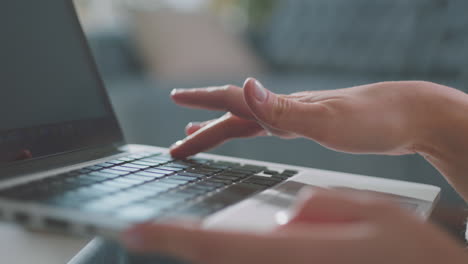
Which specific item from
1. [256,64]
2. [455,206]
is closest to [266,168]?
[455,206]

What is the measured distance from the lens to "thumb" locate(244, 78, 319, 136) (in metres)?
0.54

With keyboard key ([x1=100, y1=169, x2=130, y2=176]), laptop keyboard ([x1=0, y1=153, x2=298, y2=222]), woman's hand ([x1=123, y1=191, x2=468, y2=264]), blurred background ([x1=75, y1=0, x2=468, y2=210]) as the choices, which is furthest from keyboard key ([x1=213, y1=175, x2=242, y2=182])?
blurred background ([x1=75, y1=0, x2=468, y2=210])

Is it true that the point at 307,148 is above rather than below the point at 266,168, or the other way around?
below

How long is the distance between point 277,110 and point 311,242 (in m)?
0.27

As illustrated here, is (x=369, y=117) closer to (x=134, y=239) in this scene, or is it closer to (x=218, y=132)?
(x=218, y=132)

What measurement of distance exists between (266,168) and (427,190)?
0.21 m

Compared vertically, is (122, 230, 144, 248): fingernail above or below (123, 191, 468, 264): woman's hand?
above

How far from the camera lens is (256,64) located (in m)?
2.21

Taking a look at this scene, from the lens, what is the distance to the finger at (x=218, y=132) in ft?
2.22

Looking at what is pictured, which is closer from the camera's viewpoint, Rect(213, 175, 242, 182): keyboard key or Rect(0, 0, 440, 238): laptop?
Rect(0, 0, 440, 238): laptop

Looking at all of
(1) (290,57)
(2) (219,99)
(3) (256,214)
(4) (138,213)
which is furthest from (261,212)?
(1) (290,57)

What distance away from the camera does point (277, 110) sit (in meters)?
0.54

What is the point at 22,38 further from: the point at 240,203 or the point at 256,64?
the point at 256,64

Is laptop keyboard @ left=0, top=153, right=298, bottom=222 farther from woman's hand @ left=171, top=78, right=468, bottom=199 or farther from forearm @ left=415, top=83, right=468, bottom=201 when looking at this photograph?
forearm @ left=415, top=83, right=468, bottom=201
